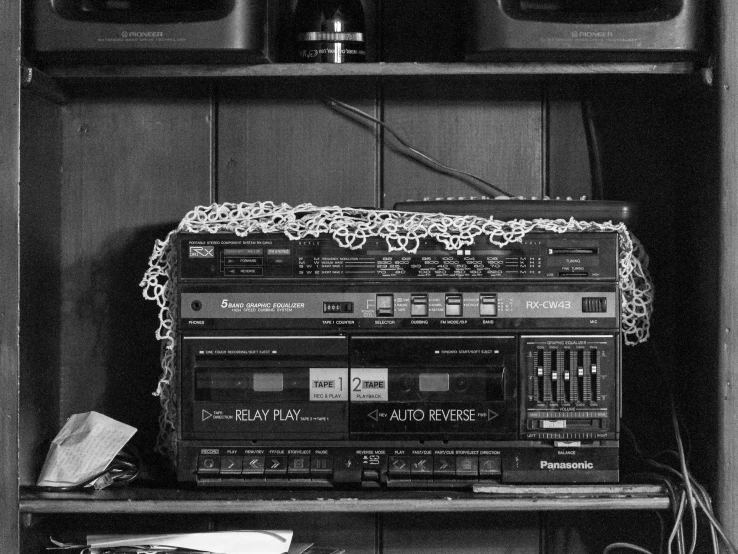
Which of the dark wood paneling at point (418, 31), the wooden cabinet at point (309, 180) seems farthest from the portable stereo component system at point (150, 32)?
the dark wood paneling at point (418, 31)

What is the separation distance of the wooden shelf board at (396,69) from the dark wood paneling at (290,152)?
188 mm

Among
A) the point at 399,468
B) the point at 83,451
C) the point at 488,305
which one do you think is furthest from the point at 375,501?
the point at 83,451

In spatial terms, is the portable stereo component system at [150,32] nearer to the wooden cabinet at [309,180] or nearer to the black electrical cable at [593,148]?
the wooden cabinet at [309,180]

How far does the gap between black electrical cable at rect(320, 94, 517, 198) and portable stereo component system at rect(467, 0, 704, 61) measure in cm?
25

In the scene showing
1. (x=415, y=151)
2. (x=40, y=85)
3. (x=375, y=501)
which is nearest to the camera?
(x=375, y=501)

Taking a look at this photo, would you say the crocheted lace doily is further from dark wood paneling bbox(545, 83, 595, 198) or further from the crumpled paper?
dark wood paneling bbox(545, 83, 595, 198)

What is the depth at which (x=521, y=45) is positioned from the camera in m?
1.01

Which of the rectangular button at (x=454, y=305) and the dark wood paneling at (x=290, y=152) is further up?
the dark wood paneling at (x=290, y=152)

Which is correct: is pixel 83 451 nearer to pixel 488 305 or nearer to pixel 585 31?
pixel 488 305

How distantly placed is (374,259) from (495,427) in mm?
241

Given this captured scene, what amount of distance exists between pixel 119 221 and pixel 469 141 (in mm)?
518

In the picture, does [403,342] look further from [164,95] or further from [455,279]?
[164,95]

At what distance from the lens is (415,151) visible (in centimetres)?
124

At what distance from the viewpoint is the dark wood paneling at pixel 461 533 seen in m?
1.24
